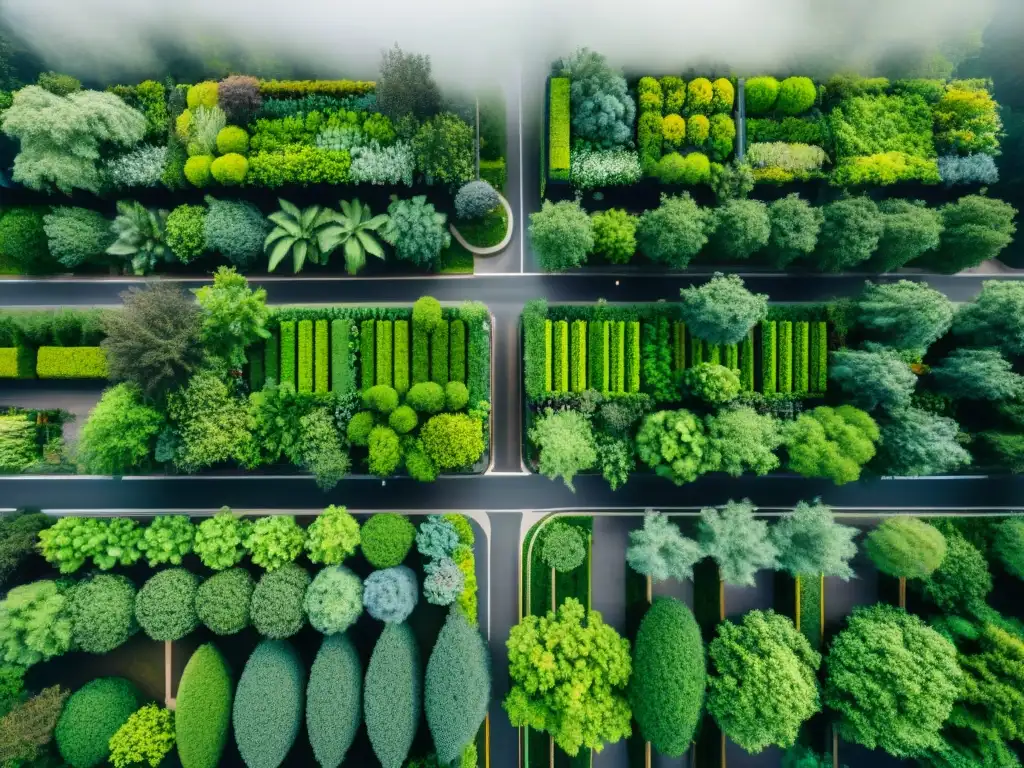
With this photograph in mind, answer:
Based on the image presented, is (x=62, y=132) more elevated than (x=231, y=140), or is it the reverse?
(x=231, y=140)

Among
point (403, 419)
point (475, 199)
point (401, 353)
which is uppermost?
point (475, 199)

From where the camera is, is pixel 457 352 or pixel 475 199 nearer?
pixel 475 199

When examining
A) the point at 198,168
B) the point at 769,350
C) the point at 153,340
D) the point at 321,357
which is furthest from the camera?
the point at 769,350

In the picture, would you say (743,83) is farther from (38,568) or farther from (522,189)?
(38,568)

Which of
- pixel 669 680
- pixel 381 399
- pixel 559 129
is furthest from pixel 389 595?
pixel 559 129

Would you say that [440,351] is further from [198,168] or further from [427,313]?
[198,168]

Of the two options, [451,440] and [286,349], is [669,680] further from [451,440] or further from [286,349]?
[286,349]

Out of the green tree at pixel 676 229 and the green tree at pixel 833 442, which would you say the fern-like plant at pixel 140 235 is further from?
the green tree at pixel 833 442

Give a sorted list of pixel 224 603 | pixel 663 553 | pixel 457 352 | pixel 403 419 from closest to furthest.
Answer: pixel 224 603 < pixel 663 553 < pixel 403 419 < pixel 457 352
